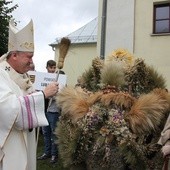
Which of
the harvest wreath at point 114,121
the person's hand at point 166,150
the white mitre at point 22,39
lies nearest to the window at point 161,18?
the harvest wreath at point 114,121

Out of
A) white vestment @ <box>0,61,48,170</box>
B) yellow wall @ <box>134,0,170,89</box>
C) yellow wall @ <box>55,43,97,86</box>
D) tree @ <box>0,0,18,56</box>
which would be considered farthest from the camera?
yellow wall @ <box>55,43,97,86</box>

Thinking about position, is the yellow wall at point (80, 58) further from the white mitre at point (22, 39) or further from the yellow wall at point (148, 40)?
the white mitre at point (22, 39)

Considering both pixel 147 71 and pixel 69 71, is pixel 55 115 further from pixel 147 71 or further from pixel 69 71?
pixel 69 71

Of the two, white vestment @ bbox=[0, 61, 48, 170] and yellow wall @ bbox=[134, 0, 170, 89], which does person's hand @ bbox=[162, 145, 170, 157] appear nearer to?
white vestment @ bbox=[0, 61, 48, 170]

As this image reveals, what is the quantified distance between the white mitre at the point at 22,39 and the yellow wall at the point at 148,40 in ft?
35.4

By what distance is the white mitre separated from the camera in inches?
134

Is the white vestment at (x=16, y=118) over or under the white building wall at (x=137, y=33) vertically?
under

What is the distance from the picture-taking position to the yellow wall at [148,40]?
14.2m

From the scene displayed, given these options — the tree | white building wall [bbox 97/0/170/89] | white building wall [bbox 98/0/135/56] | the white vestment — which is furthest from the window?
the white vestment

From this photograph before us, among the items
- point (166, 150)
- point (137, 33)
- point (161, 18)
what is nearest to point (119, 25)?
point (137, 33)

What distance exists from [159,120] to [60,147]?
98cm

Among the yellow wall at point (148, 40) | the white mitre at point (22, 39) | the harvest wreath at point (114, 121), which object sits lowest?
the harvest wreath at point (114, 121)

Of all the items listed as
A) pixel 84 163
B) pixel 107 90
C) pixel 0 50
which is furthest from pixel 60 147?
pixel 0 50

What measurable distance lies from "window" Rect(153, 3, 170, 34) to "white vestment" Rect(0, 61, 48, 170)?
11480 mm
